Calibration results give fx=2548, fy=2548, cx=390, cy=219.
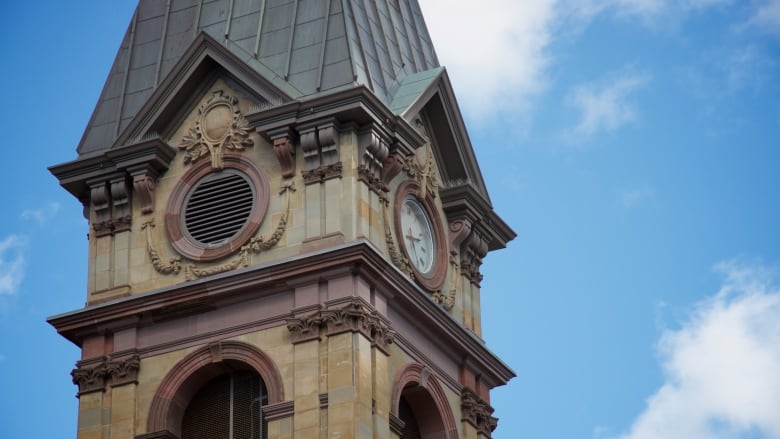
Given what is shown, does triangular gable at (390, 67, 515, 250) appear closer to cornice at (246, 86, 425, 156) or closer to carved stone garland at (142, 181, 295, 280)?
cornice at (246, 86, 425, 156)

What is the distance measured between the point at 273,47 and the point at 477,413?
12.1 meters

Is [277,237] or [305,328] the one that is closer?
[305,328]

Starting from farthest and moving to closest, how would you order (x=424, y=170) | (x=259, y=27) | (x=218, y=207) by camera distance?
(x=424, y=170)
(x=259, y=27)
(x=218, y=207)

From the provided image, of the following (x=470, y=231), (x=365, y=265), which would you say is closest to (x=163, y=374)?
(x=365, y=265)

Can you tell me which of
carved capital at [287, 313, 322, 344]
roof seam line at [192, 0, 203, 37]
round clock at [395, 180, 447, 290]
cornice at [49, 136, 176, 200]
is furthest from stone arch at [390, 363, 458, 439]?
roof seam line at [192, 0, 203, 37]

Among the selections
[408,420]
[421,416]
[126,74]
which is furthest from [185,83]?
[421,416]

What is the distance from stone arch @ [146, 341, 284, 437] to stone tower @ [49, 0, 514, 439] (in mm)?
55

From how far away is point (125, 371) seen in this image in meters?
70.1

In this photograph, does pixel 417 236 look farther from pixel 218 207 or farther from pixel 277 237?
pixel 218 207

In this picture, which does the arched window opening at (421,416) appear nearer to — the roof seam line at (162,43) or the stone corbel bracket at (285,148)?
the stone corbel bracket at (285,148)

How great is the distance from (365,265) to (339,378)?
342 cm

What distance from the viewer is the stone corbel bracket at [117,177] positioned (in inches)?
2849

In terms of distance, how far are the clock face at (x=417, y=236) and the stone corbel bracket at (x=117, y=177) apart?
691cm

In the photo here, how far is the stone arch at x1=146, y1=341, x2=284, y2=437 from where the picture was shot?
69.0 m
